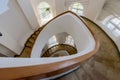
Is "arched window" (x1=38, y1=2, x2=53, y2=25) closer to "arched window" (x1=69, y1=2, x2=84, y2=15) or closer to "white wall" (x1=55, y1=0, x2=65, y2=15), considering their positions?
"white wall" (x1=55, y1=0, x2=65, y2=15)

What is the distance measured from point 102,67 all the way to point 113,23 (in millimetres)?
2794

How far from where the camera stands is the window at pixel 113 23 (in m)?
5.41

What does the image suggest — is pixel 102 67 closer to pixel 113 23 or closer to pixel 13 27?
pixel 113 23

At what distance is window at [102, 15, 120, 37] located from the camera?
5.41 m

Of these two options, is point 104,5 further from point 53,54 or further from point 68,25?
point 53,54

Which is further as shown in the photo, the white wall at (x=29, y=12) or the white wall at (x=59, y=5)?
the white wall at (x=59, y=5)

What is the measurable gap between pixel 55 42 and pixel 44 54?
116cm

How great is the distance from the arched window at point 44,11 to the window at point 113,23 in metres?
2.42

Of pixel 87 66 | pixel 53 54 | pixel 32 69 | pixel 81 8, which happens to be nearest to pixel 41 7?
pixel 81 8

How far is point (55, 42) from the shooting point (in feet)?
25.8

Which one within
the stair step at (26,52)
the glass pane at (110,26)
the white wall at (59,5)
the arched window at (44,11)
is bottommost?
the stair step at (26,52)

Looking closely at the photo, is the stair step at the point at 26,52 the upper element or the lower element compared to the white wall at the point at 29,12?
lower

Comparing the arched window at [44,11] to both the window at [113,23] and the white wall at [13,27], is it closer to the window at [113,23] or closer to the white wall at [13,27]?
the white wall at [13,27]

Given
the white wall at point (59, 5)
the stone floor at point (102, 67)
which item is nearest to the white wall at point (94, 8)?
the white wall at point (59, 5)
